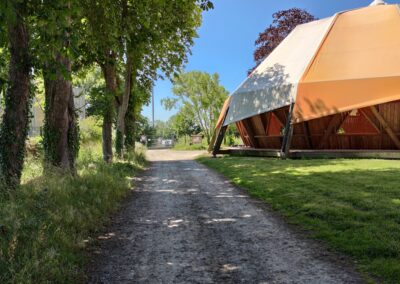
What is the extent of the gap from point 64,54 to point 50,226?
257 centimetres

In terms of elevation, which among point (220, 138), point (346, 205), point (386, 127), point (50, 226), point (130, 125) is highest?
point (130, 125)

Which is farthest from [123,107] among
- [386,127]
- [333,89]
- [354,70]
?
[386,127]

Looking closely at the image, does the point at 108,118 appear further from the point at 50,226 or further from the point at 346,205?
the point at 346,205

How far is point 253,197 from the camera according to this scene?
30.2 ft

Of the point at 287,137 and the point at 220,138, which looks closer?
the point at 287,137

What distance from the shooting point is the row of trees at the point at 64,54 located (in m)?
5.61

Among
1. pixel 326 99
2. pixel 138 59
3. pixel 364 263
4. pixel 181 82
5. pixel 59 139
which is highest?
pixel 181 82

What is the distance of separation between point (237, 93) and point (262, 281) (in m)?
18.8

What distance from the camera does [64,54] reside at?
5.82 m

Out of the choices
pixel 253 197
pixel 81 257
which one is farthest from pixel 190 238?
pixel 253 197

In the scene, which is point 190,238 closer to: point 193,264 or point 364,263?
point 193,264

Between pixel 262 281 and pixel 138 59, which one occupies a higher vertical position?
pixel 138 59

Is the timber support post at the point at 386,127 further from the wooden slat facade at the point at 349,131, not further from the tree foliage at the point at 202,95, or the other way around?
the tree foliage at the point at 202,95

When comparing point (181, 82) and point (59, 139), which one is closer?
point (59, 139)
